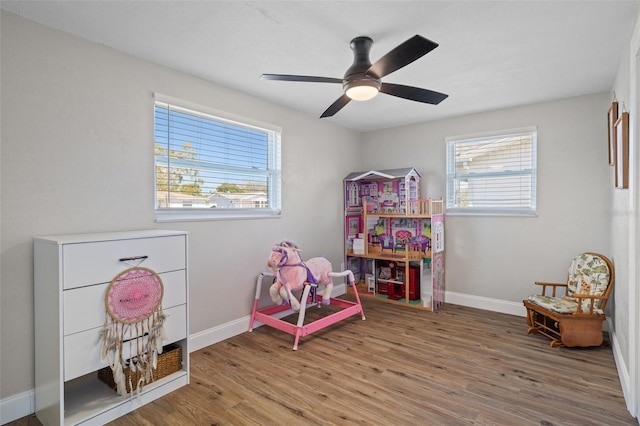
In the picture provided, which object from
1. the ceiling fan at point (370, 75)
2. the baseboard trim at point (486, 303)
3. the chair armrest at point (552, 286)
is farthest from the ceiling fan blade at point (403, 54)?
the baseboard trim at point (486, 303)

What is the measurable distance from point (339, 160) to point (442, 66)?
7.16ft

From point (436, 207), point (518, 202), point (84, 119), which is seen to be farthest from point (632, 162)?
point (84, 119)

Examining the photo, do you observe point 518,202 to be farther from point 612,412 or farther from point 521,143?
point 612,412

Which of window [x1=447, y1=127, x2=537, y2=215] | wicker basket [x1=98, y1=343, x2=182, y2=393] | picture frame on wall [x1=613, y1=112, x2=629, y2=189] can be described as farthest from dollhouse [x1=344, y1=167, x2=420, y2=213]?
wicker basket [x1=98, y1=343, x2=182, y2=393]

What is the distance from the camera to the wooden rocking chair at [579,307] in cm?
288

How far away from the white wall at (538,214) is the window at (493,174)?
0.09 m

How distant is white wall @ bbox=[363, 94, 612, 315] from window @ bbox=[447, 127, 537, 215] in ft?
0.29

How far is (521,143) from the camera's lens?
3842 mm

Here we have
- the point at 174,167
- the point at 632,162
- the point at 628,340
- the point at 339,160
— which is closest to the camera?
the point at 632,162

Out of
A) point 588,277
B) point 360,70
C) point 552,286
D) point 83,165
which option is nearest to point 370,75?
point 360,70

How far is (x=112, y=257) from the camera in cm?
201

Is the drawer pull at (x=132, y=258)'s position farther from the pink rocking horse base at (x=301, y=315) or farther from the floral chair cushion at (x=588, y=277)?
the floral chair cushion at (x=588, y=277)

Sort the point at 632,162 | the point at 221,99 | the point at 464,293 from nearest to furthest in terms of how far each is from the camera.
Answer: the point at 632,162 < the point at 221,99 < the point at 464,293

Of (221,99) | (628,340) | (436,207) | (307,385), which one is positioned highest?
→ (221,99)
